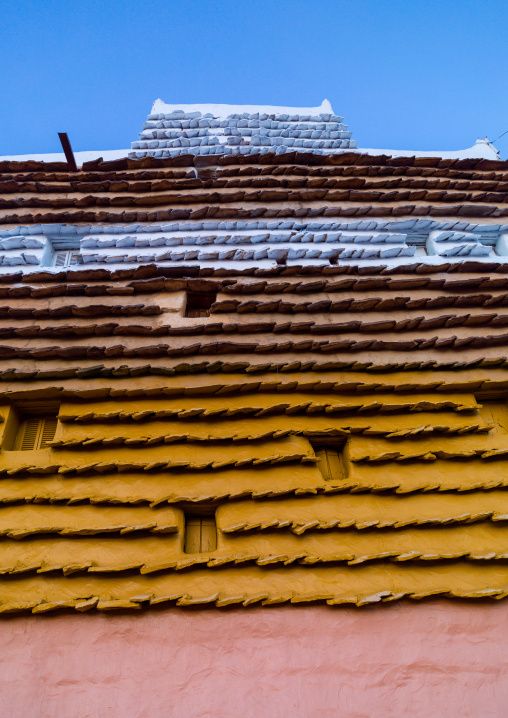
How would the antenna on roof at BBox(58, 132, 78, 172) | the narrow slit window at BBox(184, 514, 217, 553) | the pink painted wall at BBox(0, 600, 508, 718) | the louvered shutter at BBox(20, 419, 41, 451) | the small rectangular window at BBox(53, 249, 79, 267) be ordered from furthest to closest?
the antenna on roof at BBox(58, 132, 78, 172)
the small rectangular window at BBox(53, 249, 79, 267)
the louvered shutter at BBox(20, 419, 41, 451)
the narrow slit window at BBox(184, 514, 217, 553)
the pink painted wall at BBox(0, 600, 508, 718)

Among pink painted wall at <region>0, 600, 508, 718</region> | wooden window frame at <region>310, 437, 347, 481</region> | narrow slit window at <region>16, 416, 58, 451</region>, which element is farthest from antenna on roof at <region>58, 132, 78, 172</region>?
pink painted wall at <region>0, 600, 508, 718</region>

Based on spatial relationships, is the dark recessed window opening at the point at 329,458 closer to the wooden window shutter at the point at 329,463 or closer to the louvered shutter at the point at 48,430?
the wooden window shutter at the point at 329,463

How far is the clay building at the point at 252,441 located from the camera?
11.1 feet

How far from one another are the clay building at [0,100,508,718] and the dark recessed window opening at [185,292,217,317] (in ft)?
0.09

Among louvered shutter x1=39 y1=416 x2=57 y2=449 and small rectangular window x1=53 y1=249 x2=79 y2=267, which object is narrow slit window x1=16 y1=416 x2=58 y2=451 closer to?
louvered shutter x1=39 y1=416 x2=57 y2=449

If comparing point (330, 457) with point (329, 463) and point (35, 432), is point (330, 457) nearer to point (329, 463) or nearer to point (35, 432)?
point (329, 463)

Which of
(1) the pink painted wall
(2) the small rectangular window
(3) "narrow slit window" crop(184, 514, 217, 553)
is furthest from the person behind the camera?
(2) the small rectangular window

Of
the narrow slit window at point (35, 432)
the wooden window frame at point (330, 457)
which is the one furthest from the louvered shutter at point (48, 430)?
the wooden window frame at point (330, 457)

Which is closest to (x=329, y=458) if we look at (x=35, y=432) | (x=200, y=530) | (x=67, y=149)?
(x=200, y=530)

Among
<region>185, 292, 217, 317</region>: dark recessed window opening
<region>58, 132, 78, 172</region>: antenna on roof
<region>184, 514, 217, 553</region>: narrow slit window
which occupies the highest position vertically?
<region>58, 132, 78, 172</region>: antenna on roof

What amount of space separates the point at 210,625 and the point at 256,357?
2.36 m

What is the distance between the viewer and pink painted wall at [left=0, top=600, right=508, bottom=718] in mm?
3195

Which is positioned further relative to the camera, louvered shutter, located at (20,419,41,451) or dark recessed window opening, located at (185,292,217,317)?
dark recessed window opening, located at (185,292,217,317)

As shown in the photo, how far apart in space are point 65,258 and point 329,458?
164 inches
